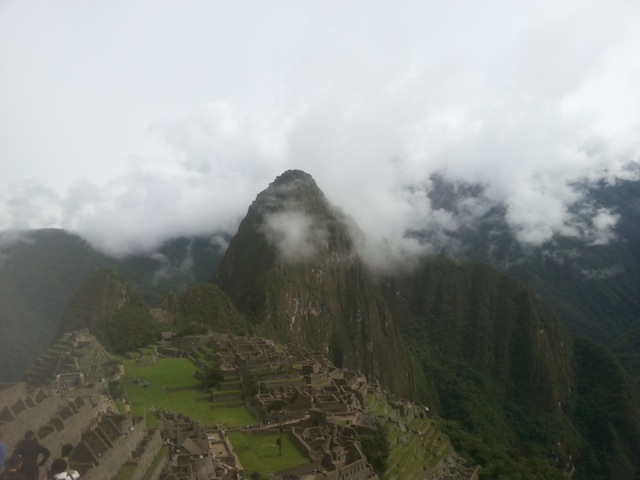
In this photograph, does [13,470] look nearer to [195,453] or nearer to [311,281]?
[195,453]

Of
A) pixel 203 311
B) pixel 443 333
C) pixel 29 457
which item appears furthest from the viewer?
pixel 443 333

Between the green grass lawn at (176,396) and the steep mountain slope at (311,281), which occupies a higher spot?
the steep mountain slope at (311,281)

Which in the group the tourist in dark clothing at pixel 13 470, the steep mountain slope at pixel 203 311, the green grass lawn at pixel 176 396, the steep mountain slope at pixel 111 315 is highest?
the steep mountain slope at pixel 203 311

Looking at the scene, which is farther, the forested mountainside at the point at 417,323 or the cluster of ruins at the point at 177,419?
the forested mountainside at the point at 417,323

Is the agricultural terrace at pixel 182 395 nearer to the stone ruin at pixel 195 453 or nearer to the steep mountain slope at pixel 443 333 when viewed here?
the stone ruin at pixel 195 453

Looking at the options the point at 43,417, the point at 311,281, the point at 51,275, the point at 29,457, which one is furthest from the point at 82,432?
the point at 311,281

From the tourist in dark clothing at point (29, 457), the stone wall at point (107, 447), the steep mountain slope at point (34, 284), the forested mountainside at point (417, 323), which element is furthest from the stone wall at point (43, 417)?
the forested mountainside at point (417, 323)

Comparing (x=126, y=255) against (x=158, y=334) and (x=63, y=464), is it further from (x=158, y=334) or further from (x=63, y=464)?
(x=63, y=464)
